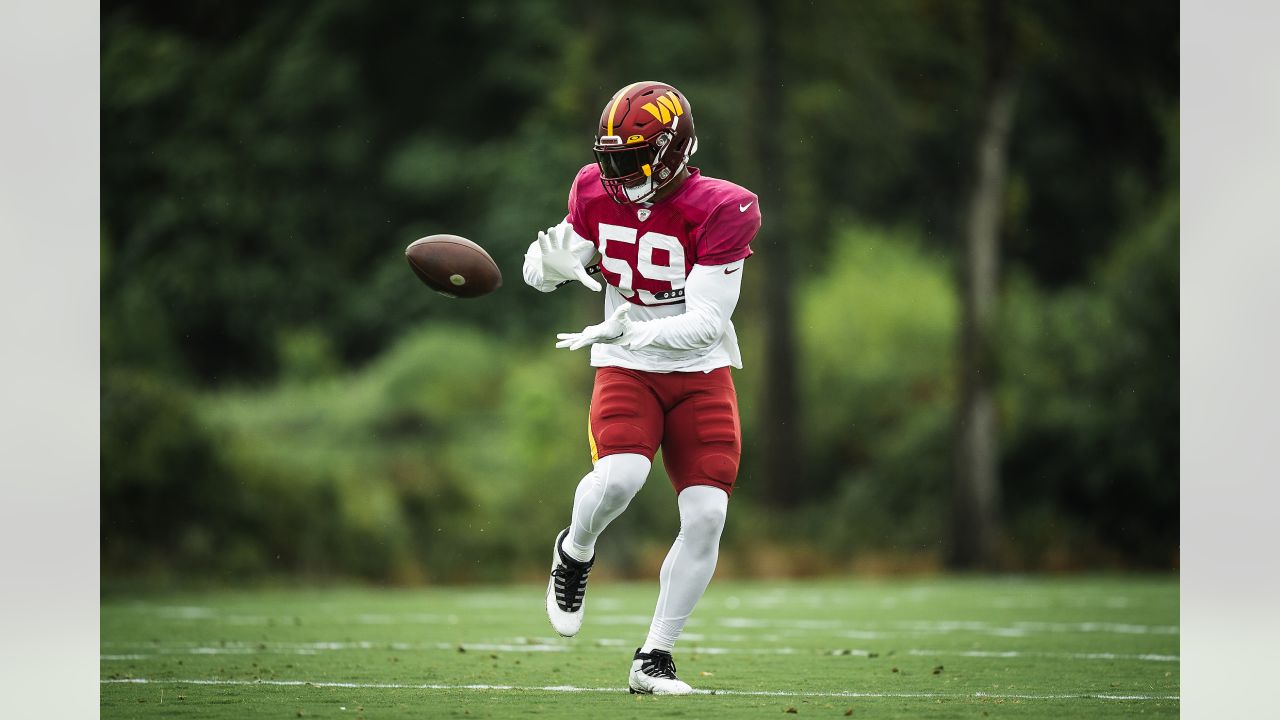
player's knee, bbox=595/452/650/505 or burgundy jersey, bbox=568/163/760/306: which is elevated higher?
burgundy jersey, bbox=568/163/760/306

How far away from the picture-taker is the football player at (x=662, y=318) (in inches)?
203

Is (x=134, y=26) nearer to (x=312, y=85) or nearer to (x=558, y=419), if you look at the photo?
(x=312, y=85)

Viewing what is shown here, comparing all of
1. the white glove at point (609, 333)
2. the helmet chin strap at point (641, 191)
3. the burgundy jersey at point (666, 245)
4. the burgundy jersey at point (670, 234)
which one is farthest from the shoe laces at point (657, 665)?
the helmet chin strap at point (641, 191)

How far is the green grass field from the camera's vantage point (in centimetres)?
502

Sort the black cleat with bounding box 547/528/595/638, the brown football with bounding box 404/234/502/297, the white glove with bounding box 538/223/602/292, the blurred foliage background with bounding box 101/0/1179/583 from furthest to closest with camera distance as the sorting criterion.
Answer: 1. the blurred foliage background with bounding box 101/0/1179/583
2. the black cleat with bounding box 547/528/595/638
3. the brown football with bounding box 404/234/502/297
4. the white glove with bounding box 538/223/602/292

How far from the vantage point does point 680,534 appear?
5195 millimetres

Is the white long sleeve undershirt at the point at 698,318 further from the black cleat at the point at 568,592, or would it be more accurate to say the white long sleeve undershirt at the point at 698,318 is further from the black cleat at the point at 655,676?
the black cleat at the point at 655,676

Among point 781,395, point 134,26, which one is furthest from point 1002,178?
point 134,26

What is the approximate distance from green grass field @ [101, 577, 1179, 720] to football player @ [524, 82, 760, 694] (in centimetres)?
47

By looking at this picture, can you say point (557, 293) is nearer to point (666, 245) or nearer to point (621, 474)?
point (666, 245)

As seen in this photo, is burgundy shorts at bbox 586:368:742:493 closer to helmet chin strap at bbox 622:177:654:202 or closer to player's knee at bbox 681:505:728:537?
player's knee at bbox 681:505:728:537

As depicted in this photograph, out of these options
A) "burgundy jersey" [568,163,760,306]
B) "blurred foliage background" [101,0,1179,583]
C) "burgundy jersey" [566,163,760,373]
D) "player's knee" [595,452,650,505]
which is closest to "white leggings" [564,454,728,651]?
"player's knee" [595,452,650,505]

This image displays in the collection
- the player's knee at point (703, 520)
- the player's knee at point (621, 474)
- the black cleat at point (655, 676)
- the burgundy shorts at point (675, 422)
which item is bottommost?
the black cleat at point (655, 676)

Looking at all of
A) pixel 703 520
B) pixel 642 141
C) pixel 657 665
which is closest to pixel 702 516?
pixel 703 520
